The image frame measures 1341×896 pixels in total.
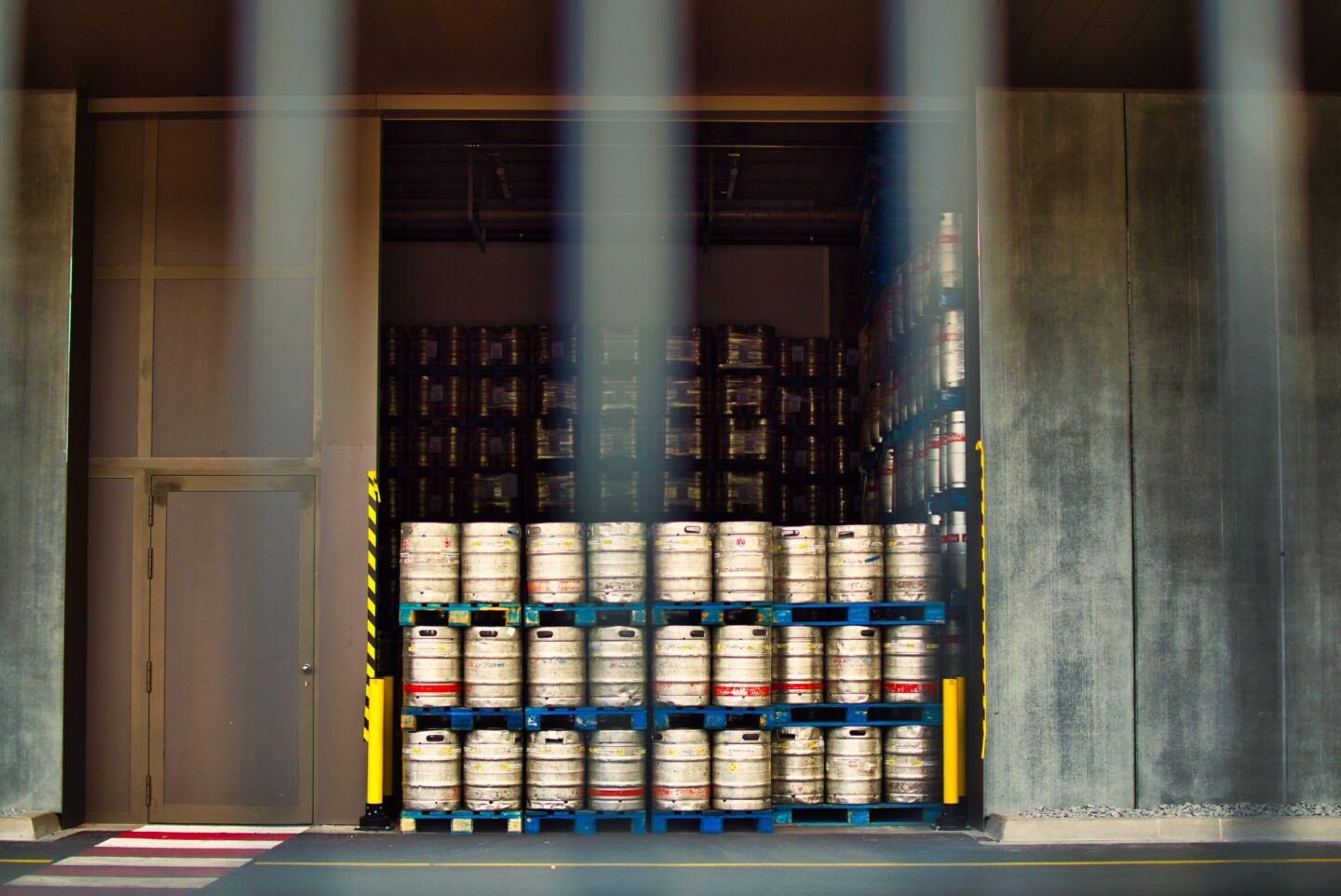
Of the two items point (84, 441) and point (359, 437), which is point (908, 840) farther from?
point (84, 441)

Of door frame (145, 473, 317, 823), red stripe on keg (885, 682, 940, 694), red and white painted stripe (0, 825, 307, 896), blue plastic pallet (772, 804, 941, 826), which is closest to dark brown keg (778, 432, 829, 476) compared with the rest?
red stripe on keg (885, 682, 940, 694)

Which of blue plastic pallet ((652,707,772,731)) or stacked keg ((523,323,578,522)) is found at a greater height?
stacked keg ((523,323,578,522))

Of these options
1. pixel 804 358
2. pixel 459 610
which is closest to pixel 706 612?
pixel 459 610

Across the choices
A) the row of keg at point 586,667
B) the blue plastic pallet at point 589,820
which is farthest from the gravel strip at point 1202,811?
the blue plastic pallet at point 589,820

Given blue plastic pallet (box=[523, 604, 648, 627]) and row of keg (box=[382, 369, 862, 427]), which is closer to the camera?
blue plastic pallet (box=[523, 604, 648, 627])

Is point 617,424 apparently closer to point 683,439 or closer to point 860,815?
point 683,439

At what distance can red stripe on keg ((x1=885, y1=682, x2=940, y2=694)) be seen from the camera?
906cm

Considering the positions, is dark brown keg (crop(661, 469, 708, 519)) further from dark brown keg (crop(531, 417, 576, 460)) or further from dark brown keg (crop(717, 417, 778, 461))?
dark brown keg (crop(531, 417, 576, 460))

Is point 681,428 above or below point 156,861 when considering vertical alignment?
above

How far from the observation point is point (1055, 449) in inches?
343

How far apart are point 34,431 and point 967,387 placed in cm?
624

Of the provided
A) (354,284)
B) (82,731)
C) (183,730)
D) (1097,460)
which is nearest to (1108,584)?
(1097,460)

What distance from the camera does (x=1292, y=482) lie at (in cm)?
881

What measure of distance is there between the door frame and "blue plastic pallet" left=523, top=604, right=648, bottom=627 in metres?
1.54
